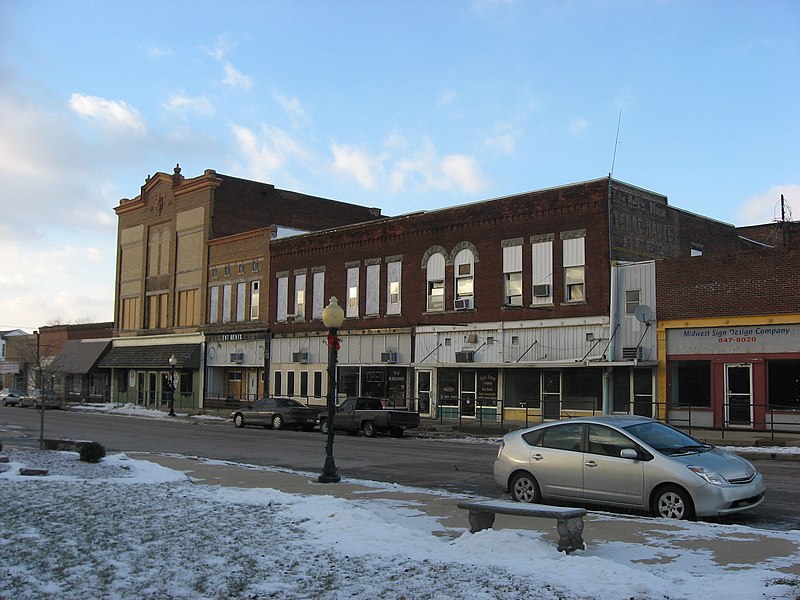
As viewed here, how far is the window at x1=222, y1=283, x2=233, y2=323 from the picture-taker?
48812 millimetres

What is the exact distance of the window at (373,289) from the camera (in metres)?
39.0

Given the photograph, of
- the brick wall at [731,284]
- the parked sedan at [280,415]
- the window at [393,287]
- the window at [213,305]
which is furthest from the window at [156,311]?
the brick wall at [731,284]

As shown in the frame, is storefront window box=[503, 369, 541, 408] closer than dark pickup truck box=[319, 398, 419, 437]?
No

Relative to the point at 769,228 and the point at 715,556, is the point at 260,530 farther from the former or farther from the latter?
the point at 769,228

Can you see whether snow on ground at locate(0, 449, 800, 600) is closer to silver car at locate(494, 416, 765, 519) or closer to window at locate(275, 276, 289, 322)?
silver car at locate(494, 416, 765, 519)

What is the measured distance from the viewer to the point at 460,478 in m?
15.9

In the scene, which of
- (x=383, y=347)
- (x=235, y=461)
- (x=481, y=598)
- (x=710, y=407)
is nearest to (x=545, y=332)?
(x=710, y=407)

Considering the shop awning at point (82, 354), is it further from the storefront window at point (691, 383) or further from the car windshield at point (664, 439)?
the car windshield at point (664, 439)

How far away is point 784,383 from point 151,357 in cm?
4077

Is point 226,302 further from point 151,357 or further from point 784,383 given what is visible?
point 784,383

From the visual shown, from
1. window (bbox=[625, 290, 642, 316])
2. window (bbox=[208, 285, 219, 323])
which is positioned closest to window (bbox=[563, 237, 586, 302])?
window (bbox=[625, 290, 642, 316])

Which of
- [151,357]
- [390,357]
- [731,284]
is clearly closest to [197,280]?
[151,357]

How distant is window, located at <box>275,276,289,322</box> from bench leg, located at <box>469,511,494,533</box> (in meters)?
36.3

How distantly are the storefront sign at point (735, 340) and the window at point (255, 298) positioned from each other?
1002 inches
